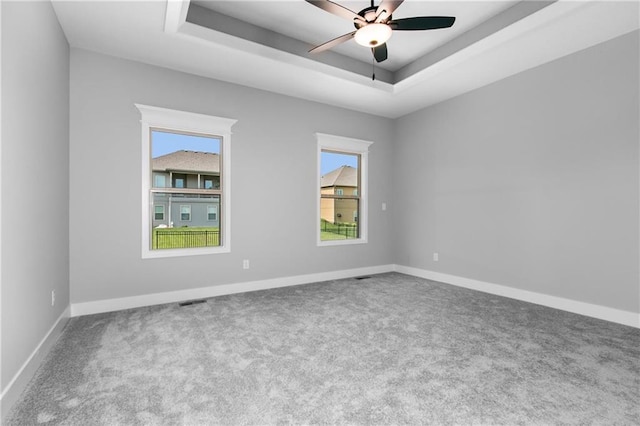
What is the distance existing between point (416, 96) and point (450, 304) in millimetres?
3053

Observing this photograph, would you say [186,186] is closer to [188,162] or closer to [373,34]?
[188,162]

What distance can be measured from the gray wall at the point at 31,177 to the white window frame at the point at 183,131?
0.76m

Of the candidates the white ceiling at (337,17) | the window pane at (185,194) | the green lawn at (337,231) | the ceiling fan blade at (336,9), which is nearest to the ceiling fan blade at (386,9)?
the ceiling fan blade at (336,9)

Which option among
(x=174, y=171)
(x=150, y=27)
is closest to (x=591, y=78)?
(x=150, y=27)

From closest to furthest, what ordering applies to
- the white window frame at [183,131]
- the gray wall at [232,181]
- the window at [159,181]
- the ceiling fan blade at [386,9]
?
1. the ceiling fan blade at [386,9]
2. the gray wall at [232,181]
3. the white window frame at [183,131]
4. the window at [159,181]

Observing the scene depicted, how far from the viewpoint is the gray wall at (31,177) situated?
1764 millimetres

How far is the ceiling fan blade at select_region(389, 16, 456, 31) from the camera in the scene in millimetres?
2587

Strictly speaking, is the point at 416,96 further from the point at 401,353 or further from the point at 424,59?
the point at 401,353

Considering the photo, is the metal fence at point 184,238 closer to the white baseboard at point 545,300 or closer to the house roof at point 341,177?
the house roof at point 341,177

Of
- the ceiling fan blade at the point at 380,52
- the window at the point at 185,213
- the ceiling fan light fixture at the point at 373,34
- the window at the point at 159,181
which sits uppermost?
the ceiling fan blade at the point at 380,52

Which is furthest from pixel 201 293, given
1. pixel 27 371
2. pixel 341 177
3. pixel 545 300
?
pixel 545 300

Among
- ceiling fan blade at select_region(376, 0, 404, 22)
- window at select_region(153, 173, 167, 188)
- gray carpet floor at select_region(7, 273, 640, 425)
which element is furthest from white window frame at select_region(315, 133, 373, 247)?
ceiling fan blade at select_region(376, 0, 404, 22)

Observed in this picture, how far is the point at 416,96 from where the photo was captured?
4734 millimetres

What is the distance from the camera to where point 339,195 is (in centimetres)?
537
